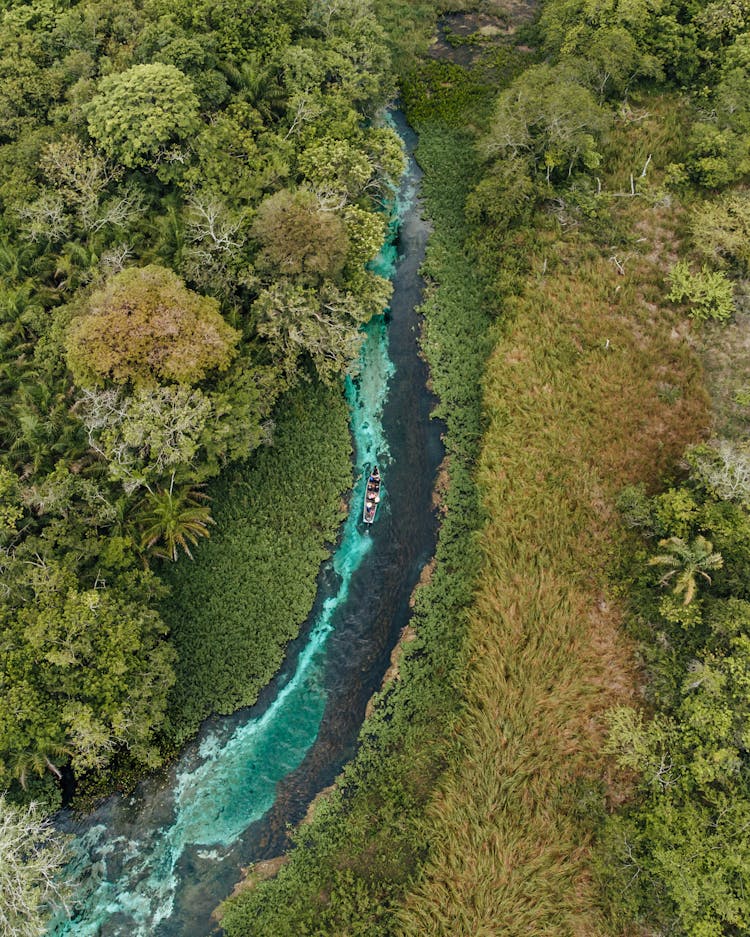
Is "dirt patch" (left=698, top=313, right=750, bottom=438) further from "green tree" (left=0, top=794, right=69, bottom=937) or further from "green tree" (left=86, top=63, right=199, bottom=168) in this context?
"green tree" (left=0, top=794, right=69, bottom=937)

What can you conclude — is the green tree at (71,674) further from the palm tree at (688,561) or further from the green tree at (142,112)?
the palm tree at (688,561)

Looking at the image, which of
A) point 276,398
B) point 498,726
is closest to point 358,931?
point 498,726

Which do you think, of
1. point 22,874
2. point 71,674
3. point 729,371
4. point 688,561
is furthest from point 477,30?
point 22,874

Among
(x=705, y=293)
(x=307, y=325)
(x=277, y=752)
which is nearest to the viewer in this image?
(x=277, y=752)

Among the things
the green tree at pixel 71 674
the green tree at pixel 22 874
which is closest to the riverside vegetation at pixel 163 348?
the green tree at pixel 71 674

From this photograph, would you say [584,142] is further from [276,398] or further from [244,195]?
[276,398]

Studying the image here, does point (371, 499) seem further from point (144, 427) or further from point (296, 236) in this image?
point (296, 236)

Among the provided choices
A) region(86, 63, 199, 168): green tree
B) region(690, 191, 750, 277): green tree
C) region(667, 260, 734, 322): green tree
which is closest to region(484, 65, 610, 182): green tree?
region(690, 191, 750, 277): green tree
